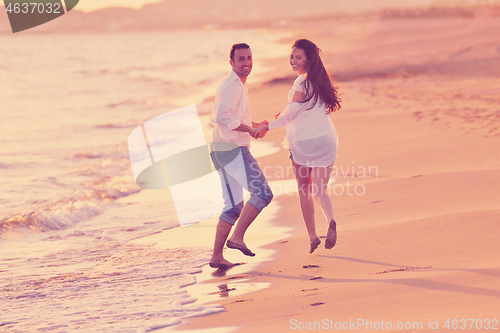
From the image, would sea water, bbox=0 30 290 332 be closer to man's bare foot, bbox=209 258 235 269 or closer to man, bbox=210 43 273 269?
man's bare foot, bbox=209 258 235 269

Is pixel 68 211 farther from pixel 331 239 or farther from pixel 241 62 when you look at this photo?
pixel 331 239

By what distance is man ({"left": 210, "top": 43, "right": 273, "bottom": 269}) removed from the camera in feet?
15.4

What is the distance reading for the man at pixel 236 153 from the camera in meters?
4.70

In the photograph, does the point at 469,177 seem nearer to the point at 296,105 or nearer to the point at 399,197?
the point at 399,197

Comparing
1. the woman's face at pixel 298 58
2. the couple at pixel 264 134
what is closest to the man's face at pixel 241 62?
the couple at pixel 264 134

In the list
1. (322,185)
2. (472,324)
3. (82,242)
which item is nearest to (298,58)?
(322,185)

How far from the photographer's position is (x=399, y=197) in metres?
6.35

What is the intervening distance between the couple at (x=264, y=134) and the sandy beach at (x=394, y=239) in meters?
0.43

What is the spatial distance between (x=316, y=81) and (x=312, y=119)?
0.31m

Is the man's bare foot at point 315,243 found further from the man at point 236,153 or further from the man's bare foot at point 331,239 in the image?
the man at point 236,153

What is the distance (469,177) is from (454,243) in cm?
220

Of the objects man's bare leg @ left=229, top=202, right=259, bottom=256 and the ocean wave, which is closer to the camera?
man's bare leg @ left=229, top=202, right=259, bottom=256

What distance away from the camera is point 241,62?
4746 millimetres

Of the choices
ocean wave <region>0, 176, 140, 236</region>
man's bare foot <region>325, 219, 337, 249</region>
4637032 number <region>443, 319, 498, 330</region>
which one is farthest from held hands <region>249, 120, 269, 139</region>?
ocean wave <region>0, 176, 140, 236</region>
